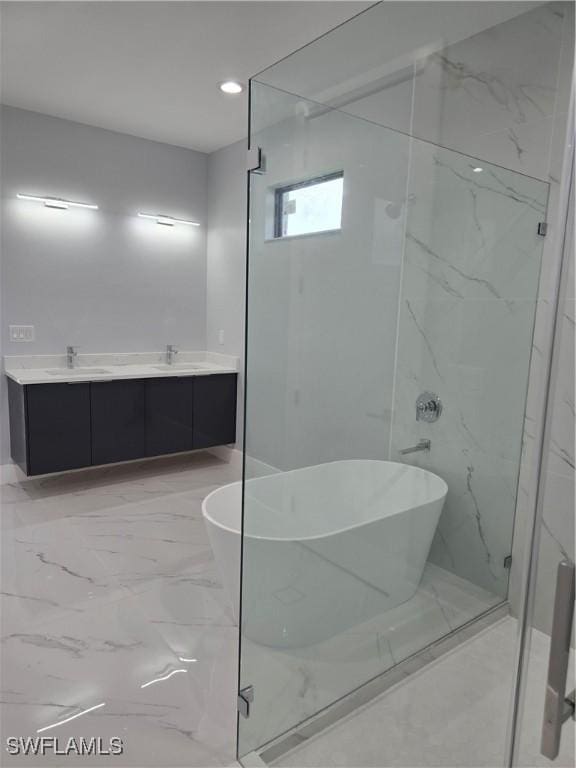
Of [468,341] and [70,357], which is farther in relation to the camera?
[70,357]

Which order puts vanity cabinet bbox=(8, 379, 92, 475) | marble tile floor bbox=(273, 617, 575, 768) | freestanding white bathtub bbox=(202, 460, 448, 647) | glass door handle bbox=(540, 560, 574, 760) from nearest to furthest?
glass door handle bbox=(540, 560, 574, 760) → marble tile floor bbox=(273, 617, 575, 768) → freestanding white bathtub bbox=(202, 460, 448, 647) → vanity cabinet bbox=(8, 379, 92, 475)

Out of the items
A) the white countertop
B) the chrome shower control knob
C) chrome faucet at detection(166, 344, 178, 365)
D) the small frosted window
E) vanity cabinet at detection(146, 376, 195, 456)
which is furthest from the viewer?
chrome faucet at detection(166, 344, 178, 365)

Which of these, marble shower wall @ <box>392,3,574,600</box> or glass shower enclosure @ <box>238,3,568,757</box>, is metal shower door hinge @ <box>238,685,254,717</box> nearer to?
glass shower enclosure @ <box>238,3,568,757</box>

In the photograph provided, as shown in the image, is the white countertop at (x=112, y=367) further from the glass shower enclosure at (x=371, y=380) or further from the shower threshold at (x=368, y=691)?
the shower threshold at (x=368, y=691)

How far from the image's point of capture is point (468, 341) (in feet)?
6.38

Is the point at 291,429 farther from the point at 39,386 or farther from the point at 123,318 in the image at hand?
the point at 123,318

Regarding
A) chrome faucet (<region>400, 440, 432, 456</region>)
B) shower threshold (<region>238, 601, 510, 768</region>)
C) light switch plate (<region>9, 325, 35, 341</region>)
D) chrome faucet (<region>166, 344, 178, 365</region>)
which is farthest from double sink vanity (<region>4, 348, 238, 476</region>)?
shower threshold (<region>238, 601, 510, 768</region>)

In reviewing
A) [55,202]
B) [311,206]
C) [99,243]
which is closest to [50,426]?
[99,243]

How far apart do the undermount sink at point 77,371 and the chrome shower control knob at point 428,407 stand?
2.38 meters

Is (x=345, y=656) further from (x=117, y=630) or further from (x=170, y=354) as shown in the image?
(x=170, y=354)

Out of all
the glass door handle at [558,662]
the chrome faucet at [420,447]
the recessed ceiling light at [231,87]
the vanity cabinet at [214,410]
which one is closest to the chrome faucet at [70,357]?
the vanity cabinet at [214,410]

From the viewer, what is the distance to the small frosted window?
1878 mm

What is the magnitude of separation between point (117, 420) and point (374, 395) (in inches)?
87.8

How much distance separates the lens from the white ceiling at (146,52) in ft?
7.50
